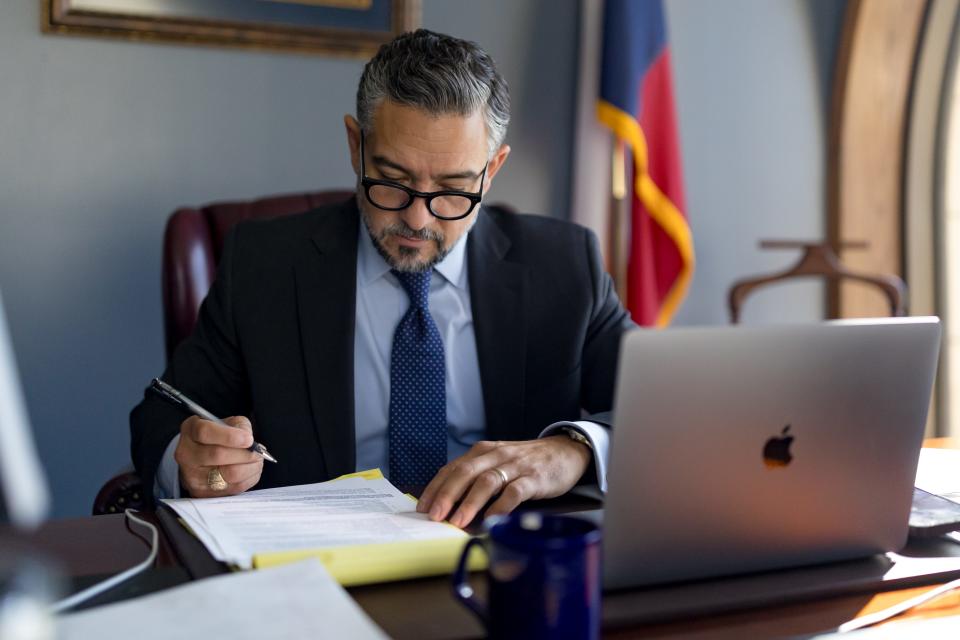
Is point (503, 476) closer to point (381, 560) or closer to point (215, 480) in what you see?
point (381, 560)

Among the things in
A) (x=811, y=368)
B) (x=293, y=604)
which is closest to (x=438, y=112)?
(x=811, y=368)

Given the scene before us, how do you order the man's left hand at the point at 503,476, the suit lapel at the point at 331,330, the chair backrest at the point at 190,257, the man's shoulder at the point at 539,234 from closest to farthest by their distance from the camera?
1. the man's left hand at the point at 503,476
2. the suit lapel at the point at 331,330
3. the man's shoulder at the point at 539,234
4. the chair backrest at the point at 190,257

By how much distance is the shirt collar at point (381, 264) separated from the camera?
183 centimetres

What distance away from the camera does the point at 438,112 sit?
5.50 ft

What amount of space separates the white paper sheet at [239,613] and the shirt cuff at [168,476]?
56 cm

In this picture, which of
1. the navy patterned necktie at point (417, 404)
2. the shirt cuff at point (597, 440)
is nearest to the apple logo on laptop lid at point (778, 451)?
the shirt cuff at point (597, 440)

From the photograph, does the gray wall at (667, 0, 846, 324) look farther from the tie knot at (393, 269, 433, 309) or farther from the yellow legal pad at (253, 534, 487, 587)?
the yellow legal pad at (253, 534, 487, 587)

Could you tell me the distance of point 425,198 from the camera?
5.53 feet

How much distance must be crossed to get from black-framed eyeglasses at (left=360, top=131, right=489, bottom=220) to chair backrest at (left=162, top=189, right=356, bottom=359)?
499 millimetres

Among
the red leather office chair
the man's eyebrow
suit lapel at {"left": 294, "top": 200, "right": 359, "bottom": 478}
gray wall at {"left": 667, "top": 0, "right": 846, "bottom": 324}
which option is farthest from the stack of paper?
gray wall at {"left": 667, "top": 0, "right": 846, "bottom": 324}

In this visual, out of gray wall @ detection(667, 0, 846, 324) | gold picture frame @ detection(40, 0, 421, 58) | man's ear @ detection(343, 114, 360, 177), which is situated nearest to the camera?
man's ear @ detection(343, 114, 360, 177)

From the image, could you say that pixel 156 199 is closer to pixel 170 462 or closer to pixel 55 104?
pixel 55 104

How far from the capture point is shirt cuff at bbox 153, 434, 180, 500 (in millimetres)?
1437

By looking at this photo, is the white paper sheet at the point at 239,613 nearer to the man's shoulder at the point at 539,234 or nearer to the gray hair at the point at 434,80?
the gray hair at the point at 434,80
